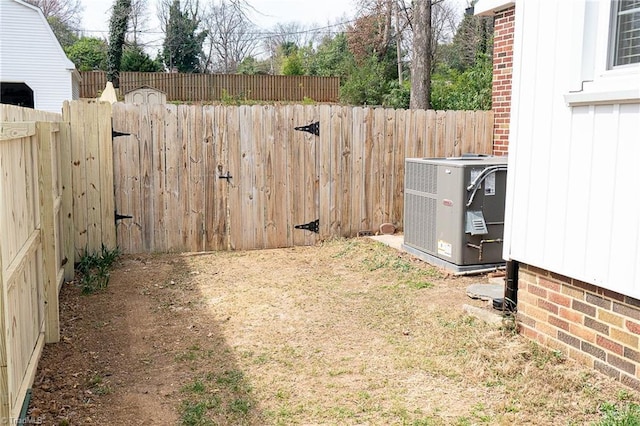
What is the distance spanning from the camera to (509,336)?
4523mm

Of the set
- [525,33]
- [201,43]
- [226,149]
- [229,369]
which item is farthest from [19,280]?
[201,43]

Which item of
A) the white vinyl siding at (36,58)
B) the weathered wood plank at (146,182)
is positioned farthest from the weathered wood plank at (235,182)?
the white vinyl siding at (36,58)

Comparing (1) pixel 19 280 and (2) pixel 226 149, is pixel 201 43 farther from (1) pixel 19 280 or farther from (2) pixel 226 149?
(1) pixel 19 280

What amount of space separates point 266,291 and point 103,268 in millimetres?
2054

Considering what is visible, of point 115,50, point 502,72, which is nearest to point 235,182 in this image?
point 502,72

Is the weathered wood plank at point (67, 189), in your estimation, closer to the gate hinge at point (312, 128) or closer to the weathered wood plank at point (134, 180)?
the weathered wood plank at point (134, 180)

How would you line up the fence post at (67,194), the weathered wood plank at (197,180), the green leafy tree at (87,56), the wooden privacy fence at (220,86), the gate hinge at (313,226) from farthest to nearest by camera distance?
the green leafy tree at (87,56) → the wooden privacy fence at (220,86) → the gate hinge at (313,226) → the weathered wood plank at (197,180) → the fence post at (67,194)

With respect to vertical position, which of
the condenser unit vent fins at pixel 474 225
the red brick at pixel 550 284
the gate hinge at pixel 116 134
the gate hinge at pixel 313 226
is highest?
the gate hinge at pixel 116 134

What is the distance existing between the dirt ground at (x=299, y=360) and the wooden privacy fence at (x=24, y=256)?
0.31m

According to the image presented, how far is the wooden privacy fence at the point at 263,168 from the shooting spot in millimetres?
7594

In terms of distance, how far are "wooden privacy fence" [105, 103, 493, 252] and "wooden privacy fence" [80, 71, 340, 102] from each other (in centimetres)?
2051

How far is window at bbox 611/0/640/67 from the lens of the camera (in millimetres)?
3574

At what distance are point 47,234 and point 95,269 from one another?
2.47 metres

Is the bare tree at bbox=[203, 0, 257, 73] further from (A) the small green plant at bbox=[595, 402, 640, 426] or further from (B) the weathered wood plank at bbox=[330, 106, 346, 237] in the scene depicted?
(A) the small green plant at bbox=[595, 402, 640, 426]
